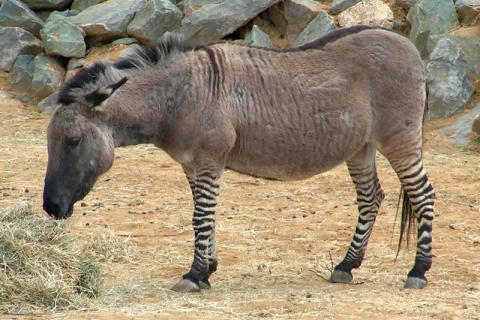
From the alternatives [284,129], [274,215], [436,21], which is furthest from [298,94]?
[436,21]

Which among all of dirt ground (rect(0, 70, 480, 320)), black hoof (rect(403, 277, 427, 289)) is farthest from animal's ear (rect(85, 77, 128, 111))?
black hoof (rect(403, 277, 427, 289))

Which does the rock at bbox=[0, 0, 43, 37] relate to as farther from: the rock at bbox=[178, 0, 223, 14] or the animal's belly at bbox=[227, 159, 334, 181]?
the animal's belly at bbox=[227, 159, 334, 181]

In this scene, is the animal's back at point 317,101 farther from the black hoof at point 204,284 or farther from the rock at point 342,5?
the rock at point 342,5

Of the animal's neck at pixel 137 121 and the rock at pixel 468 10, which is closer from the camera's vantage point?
the animal's neck at pixel 137 121

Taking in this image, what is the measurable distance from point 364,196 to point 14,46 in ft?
36.3

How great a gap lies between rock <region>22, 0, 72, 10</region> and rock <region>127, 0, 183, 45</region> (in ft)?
7.37

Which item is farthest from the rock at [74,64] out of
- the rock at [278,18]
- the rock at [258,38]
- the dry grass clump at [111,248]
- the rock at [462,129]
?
the dry grass clump at [111,248]

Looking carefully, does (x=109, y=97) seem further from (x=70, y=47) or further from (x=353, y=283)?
(x=70, y=47)

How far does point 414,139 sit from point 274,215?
9.35 ft

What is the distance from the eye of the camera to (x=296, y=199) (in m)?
11.3

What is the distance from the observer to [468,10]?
16250mm

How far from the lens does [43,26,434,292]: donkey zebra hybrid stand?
736 cm

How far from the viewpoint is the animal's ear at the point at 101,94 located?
725cm

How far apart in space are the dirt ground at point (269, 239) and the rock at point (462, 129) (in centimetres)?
19
